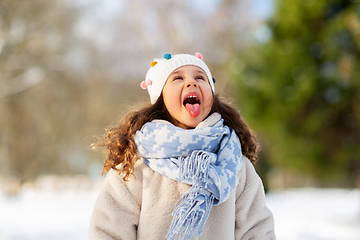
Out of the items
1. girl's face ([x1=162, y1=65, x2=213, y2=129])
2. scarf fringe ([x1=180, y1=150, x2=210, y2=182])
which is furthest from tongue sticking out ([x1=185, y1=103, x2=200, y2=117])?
scarf fringe ([x1=180, y1=150, x2=210, y2=182])

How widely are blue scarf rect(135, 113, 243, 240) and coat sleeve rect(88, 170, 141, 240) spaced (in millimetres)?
184

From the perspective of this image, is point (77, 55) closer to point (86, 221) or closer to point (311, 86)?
point (86, 221)

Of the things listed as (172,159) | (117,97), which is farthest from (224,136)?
(117,97)

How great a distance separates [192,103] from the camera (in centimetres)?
183

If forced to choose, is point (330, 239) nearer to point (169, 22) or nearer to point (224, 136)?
point (224, 136)

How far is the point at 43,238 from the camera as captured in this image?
16.9 ft

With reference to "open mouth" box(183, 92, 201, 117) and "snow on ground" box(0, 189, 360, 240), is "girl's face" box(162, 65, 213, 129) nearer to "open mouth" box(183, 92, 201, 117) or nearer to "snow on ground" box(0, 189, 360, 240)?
"open mouth" box(183, 92, 201, 117)

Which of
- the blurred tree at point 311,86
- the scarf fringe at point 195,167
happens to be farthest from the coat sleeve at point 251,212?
the blurred tree at point 311,86

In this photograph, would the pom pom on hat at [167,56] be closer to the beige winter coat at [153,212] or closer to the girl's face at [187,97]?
the girl's face at [187,97]

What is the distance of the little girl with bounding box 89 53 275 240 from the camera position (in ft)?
5.25

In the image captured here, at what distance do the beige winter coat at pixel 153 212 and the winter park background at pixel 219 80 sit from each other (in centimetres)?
58

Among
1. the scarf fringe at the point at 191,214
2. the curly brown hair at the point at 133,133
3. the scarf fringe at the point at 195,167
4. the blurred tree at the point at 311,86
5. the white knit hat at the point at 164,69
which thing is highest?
the blurred tree at the point at 311,86

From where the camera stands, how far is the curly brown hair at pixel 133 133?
1.82 metres

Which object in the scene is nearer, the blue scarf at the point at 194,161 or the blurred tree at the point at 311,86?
the blue scarf at the point at 194,161
